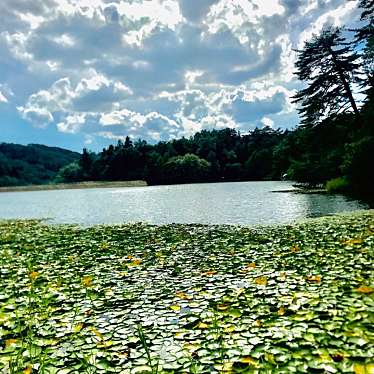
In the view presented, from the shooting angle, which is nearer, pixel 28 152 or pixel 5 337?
pixel 5 337

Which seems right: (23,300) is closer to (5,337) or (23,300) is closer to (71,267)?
(5,337)

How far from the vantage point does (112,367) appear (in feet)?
13.5

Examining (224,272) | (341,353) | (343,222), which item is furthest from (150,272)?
(343,222)

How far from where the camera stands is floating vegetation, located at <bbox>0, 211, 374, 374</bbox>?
4.19m

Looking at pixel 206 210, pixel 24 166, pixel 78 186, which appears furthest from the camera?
pixel 24 166

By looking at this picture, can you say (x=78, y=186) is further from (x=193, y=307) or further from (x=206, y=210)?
(x=193, y=307)

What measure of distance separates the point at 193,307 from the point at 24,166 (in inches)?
6210

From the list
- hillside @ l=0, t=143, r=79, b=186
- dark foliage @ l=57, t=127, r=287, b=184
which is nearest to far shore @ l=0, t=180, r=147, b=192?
dark foliage @ l=57, t=127, r=287, b=184

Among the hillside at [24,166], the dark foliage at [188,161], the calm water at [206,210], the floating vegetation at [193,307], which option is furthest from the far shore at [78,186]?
the floating vegetation at [193,307]

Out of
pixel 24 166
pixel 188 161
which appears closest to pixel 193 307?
pixel 188 161

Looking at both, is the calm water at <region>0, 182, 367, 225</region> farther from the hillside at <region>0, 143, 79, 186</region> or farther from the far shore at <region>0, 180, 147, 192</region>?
the hillside at <region>0, 143, 79, 186</region>

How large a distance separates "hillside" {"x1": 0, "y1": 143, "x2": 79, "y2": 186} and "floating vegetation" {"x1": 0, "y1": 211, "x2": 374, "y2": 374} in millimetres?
127516

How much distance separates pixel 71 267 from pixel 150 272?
2.09 meters

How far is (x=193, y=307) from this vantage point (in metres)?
5.89
